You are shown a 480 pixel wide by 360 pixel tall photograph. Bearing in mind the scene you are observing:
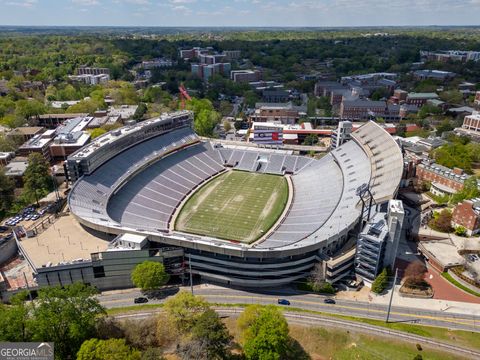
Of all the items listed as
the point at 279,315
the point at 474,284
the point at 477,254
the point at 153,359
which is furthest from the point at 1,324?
the point at 477,254

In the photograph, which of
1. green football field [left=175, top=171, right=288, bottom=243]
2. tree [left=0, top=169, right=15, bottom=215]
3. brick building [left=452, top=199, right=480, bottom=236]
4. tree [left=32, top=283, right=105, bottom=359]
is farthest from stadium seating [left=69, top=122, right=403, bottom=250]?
tree [left=32, top=283, right=105, bottom=359]

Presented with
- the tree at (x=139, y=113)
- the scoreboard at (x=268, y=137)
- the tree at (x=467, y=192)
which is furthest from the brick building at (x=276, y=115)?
the tree at (x=467, y=192)

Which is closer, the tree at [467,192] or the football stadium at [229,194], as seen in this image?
the football stadium at [229,194]

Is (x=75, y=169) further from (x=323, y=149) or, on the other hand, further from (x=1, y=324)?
(x=323, y=149)

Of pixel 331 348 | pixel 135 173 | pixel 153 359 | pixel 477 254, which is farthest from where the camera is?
pixel 135 173

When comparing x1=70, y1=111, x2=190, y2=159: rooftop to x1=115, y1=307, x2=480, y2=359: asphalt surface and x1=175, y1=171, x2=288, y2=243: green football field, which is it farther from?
x1=115, y1=307, x2=480, y2=359: asphalt surface

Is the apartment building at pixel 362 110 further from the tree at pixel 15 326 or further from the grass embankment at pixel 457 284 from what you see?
the tree at pixel 15 326
